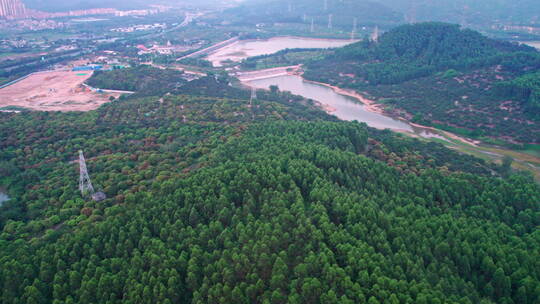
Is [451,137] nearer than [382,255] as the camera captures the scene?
No

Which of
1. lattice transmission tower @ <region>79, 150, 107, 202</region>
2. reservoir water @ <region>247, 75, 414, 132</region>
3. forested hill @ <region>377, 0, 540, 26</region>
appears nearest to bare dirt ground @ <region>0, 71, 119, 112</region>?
reservoir water @ <region>247, 75, 414, 132</region>

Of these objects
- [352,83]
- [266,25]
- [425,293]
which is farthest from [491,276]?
[266,25]

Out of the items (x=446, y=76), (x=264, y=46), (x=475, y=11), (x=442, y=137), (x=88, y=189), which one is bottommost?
(x=442, y=137)

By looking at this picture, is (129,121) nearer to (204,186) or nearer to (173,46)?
(204,186)

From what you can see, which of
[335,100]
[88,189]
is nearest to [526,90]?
[335,100]

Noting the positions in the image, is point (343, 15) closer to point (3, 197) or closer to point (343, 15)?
point (343, 15)
